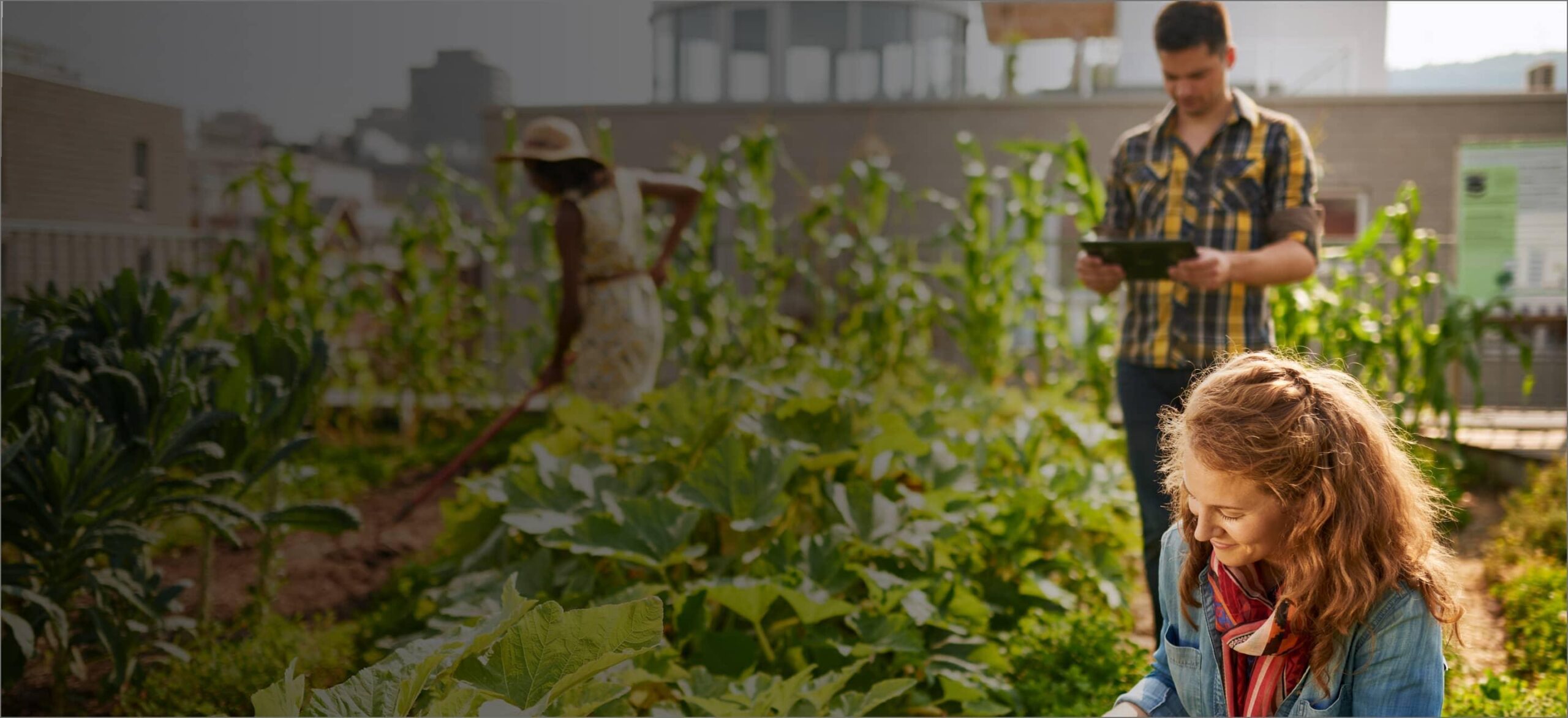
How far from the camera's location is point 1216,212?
2.03 meters

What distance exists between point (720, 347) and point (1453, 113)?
6299 millimetres

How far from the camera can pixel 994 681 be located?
1924 mm

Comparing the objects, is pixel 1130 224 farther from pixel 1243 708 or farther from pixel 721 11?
pixel 721 11

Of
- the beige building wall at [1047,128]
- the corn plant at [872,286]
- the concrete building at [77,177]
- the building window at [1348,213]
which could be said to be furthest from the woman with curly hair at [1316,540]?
the building window at [1348,213]

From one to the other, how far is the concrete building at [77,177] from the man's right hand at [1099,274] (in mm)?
2116

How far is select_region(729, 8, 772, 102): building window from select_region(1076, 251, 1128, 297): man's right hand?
1953mm

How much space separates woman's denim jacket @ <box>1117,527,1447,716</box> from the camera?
1.02m

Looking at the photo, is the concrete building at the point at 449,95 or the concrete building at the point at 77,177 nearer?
the concrete building at the point at 77,177

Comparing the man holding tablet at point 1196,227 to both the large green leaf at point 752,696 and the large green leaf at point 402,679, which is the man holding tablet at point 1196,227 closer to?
the large green leaf at point 752,696

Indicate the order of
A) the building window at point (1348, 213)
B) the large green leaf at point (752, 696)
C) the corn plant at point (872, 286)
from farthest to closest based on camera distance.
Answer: the building window at point (1348, 213)
the corn plant at point (872, 286)
the large green leaf at point (752, 696)

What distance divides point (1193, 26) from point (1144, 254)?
0.40 m

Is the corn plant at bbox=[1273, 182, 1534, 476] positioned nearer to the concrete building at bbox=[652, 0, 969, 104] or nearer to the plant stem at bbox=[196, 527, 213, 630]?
the concrete building at bbox=[652, 0, 969, 104]

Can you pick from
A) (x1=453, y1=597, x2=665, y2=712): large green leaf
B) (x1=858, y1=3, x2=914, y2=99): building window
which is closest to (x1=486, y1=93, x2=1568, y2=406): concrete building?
(x1=858, y1=3, x2=914, y2=99): building window

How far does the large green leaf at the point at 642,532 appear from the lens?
6.25 ft
